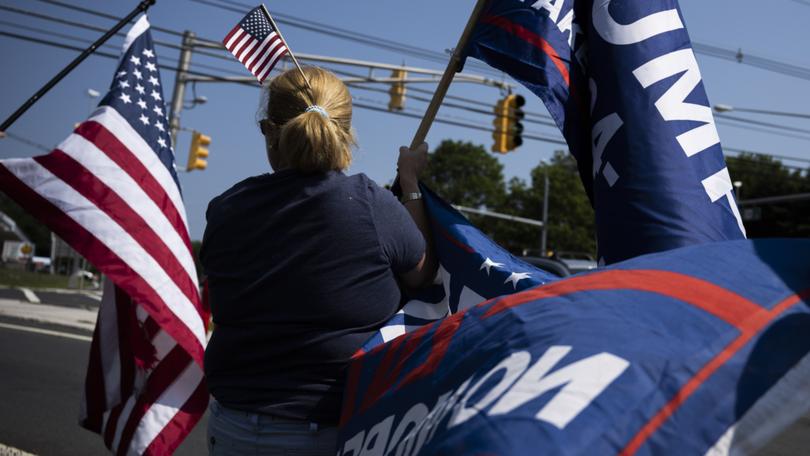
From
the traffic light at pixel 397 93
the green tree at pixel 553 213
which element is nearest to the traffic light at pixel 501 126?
the traffic light at pixel 397 93

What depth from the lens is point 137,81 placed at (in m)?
4.04

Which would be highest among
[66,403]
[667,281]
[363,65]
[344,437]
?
[363,65]

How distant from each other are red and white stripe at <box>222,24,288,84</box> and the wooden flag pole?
58cm

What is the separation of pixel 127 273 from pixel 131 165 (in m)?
0.62

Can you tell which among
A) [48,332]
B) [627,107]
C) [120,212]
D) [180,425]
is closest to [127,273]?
[120,212]

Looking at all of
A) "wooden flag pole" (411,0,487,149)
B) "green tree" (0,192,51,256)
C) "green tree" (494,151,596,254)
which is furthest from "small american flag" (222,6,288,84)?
"green tree" (0,192,51,256)

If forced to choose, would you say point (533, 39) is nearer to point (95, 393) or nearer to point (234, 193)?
point (234, 193)

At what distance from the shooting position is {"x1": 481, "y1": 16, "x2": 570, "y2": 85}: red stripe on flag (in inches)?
105

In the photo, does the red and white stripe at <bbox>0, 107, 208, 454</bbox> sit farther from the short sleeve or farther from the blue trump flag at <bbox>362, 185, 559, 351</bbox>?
the short sleeve

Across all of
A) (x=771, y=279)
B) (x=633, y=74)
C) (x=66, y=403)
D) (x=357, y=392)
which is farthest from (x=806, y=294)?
(x=66, y=403)

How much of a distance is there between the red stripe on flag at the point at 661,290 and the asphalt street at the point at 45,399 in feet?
17.3

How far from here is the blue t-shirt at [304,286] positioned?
1.80 metres

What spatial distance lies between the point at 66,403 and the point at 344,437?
672cm

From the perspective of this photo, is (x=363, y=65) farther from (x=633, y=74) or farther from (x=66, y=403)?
(x=633, y=74)
